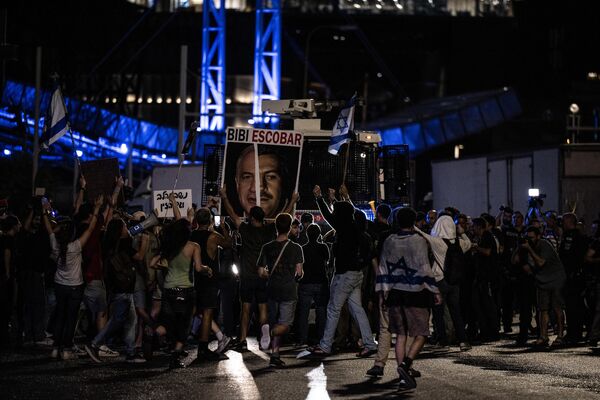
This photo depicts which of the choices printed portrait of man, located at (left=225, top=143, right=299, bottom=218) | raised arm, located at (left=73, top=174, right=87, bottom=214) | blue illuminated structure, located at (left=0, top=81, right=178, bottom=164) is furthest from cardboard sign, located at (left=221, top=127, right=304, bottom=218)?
blue illuminated structure, located at (left=0, top=81, right=178, bottom=164)

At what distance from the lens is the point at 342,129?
18.2 meters

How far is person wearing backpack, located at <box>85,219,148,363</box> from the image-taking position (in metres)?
14.6

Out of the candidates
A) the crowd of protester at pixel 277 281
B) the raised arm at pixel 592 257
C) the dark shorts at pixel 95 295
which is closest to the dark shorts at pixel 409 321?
the crowd of protester at pixel 277 281

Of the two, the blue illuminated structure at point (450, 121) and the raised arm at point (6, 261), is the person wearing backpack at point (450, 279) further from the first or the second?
the blue illuminated structure at point (450, 121)

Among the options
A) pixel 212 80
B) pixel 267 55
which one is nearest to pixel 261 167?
pixel 267 55

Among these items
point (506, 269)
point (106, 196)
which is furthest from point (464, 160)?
point (106, 196)

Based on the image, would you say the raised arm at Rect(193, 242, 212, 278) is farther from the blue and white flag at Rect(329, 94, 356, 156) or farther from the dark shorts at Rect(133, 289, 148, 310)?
the blue and white flag at Rect(329, 94, 356, 156)

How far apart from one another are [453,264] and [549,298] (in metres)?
1.79

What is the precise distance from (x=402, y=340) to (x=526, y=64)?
2239 inches

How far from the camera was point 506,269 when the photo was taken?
776 inches

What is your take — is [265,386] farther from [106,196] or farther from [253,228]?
[106,196]

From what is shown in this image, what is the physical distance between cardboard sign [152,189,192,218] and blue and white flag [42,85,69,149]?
136 inches

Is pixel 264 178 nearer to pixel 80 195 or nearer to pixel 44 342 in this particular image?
pixel 80 195

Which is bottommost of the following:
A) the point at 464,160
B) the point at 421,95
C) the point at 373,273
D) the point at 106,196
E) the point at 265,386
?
the point at 265,386
